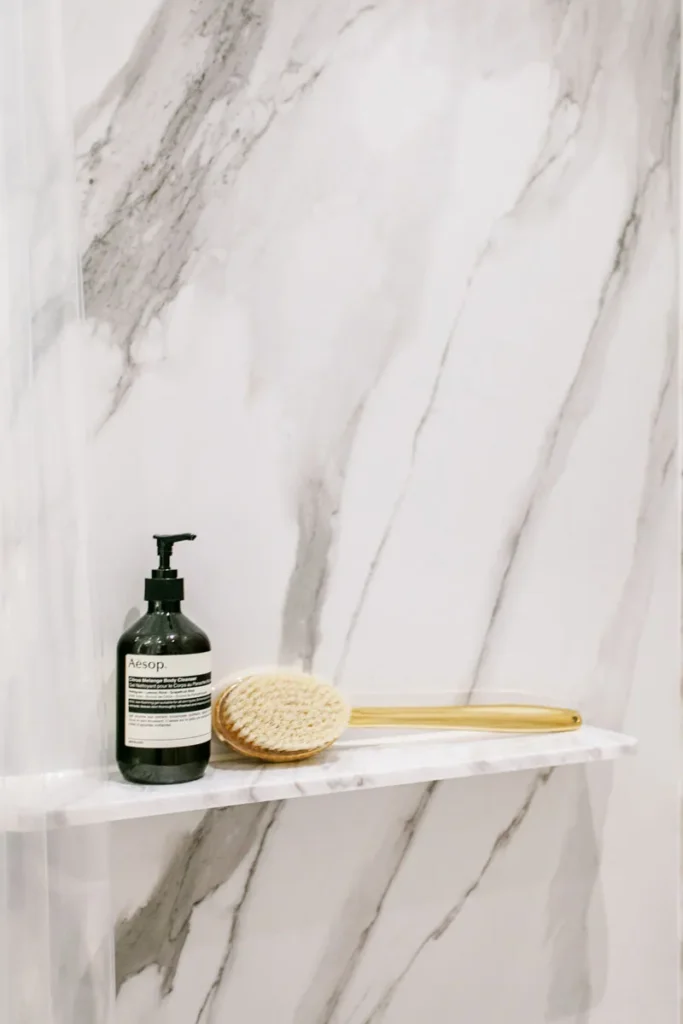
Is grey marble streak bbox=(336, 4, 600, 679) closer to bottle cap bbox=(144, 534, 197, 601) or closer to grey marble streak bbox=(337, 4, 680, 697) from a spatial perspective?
grey marble streak bbox=(337, 4, 680, 697)

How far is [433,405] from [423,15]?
39cm

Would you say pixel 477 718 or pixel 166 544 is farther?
pixel 477 718

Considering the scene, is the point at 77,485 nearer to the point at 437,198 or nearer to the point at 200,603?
the point at 200,603

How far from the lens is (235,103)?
2.88 ft

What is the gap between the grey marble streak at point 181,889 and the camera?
32.9 inches

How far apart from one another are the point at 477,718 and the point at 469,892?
0.62 feet

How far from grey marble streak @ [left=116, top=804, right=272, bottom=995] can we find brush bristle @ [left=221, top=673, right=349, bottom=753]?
10 cm

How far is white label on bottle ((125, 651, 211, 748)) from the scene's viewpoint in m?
0.76

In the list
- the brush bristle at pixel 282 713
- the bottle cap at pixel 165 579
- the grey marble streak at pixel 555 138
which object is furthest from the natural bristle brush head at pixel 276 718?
the grey marble streak at pixel 555 138

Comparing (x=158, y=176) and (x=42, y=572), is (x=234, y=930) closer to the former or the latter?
(x=42, y=572)

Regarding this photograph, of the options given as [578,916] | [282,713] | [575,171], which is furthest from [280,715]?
[575,171]

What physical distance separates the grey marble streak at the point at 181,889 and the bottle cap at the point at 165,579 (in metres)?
0.22

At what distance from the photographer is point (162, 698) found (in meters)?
0.76

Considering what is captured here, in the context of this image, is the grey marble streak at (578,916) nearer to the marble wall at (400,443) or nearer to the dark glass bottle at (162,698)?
the marble wall at (400,443)
